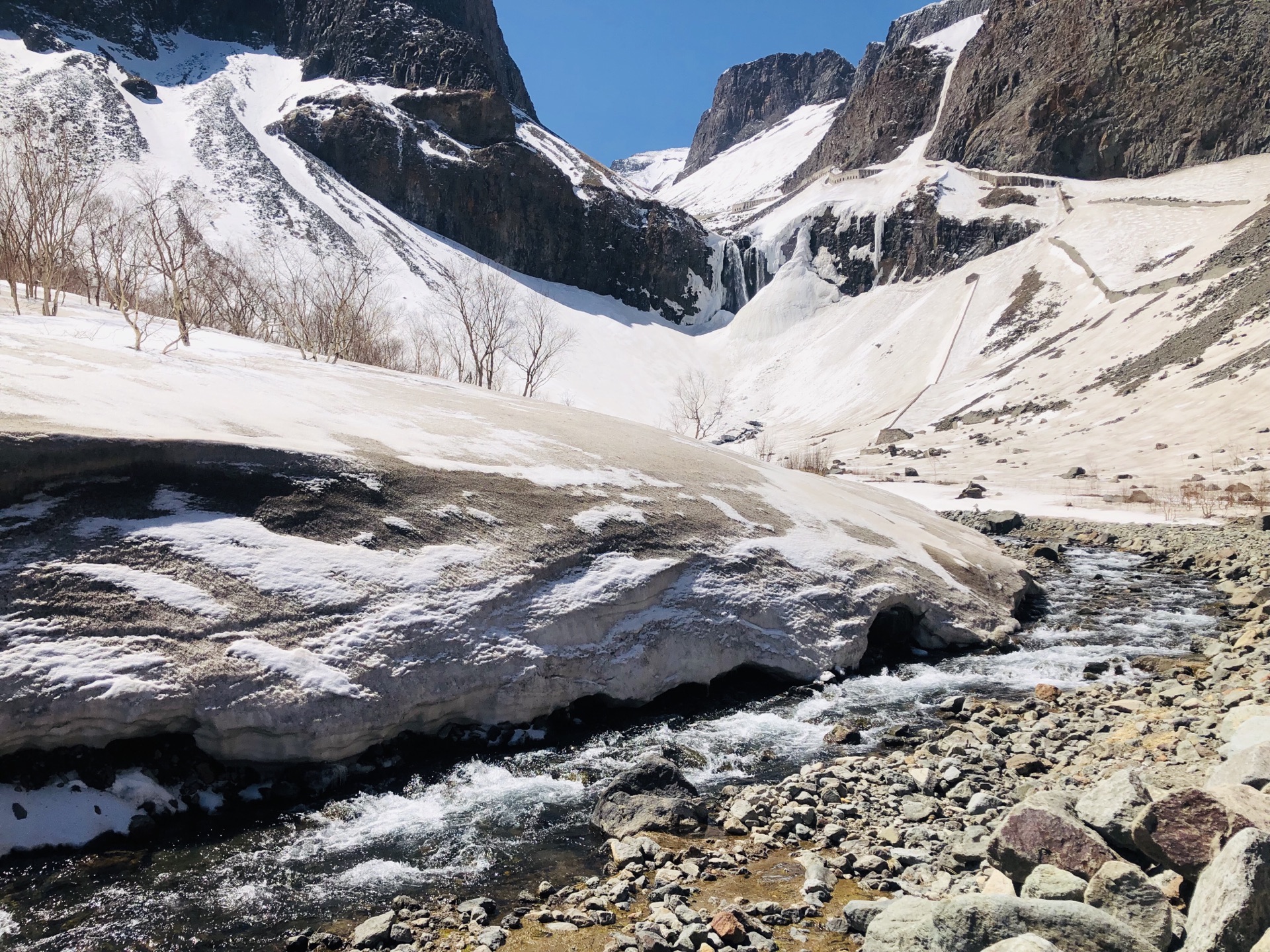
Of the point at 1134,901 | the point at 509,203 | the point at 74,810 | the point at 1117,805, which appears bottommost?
the point at 74,810

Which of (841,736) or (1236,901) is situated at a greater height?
(1236,901)

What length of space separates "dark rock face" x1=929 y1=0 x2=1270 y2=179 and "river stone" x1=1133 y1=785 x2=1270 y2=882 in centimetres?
8212

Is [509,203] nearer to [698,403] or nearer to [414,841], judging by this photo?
[698,403]

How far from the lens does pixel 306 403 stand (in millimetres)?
12375

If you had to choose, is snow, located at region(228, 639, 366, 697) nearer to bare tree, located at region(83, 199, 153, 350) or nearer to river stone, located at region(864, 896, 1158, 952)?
river stone, located at region(864, 896, 1158, 952)

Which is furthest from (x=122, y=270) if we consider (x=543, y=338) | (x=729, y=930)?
(x=543, y=338)

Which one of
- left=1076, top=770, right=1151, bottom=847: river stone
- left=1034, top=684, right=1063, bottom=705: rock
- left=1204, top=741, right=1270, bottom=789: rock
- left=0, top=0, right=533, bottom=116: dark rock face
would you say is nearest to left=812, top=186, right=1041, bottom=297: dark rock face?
left=0, top=0, right=533, bottom=116: dark rock face

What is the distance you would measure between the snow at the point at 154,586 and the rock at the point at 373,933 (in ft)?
12.5

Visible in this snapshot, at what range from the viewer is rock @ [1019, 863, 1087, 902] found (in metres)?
4.91

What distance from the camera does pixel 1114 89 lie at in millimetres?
74562

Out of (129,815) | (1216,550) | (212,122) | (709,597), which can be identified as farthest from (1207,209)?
(212,122)

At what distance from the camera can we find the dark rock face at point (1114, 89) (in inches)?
2591

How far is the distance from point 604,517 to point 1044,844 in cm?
729

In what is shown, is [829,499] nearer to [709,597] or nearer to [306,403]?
[709,597]
